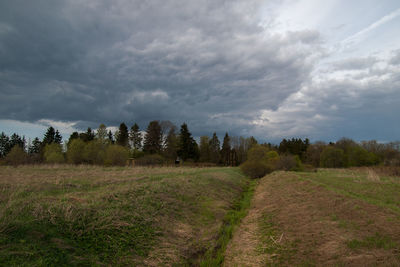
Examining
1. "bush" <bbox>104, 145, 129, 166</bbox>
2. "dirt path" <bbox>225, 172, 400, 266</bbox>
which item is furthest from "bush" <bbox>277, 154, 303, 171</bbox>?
"bush" <bbox>104, 145, 129, 166</bbox>

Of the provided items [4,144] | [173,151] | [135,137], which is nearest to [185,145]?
[173,151]

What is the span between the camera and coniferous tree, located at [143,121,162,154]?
67375 millimetres

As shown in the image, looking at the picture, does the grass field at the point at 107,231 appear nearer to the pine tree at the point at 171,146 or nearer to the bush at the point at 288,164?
the bush at the point at 288,164

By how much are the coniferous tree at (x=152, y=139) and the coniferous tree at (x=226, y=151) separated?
99.1 ft

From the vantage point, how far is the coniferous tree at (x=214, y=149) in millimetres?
83812

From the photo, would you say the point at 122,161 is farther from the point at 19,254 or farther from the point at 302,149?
the point at 302,149

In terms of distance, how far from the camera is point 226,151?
92750 mm

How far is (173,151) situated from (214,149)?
27394mm

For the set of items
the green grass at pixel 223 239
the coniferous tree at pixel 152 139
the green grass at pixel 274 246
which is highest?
the coniferous tree at pixel 152 139

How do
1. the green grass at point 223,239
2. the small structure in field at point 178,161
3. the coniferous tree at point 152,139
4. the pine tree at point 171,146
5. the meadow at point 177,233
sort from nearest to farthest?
the meadow at point 177,233, the green grass at point 223,239, the small structure in field at point 178,161, the coniferous tree at point 152,139, the pine tree at point 171,146

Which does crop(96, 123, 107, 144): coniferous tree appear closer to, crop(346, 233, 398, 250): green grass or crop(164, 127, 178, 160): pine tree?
crop(164, 127, 178, 160): pine tree

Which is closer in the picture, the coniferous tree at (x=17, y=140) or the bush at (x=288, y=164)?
the bush at (x=288, y=164)

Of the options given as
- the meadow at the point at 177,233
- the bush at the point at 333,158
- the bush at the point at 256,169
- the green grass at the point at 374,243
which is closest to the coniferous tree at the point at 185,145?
the bush at the point at 256,169

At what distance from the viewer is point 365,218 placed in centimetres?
851
